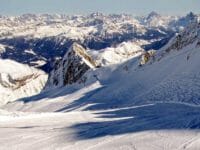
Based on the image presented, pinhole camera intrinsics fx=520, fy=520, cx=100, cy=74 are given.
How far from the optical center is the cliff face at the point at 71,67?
12938cm

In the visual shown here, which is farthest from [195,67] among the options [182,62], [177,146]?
[177,146]

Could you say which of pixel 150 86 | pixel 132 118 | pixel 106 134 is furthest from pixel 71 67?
pixel 106 134

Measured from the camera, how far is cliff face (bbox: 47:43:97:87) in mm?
129375

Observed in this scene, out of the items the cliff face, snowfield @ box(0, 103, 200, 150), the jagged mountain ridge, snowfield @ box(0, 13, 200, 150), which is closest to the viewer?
snowfield @ box(0, 103, 200, 150)

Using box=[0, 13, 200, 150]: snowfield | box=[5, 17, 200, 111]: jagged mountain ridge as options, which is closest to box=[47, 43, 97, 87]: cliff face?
box=[5, 17, 200, 111]: jagged mountain ridge

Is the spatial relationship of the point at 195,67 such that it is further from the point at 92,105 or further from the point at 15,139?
the point at 15,139

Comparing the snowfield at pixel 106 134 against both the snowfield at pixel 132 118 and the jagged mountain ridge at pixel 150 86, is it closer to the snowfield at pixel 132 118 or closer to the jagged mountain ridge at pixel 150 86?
the snowfield at pixel 132 118

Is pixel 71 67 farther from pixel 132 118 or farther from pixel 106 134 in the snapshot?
pixel 106 134

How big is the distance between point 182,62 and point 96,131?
132 feet

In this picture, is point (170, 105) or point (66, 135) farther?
point (170, 105)

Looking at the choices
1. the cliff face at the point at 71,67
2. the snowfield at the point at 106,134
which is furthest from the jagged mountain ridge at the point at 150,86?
the cliff face at the point at 71,67

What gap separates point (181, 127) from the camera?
2509 centimetres

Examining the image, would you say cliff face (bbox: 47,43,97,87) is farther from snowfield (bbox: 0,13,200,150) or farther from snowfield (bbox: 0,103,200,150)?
snowfield (bbox: 0,103,200,150)

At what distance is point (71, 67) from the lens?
13938 cm
